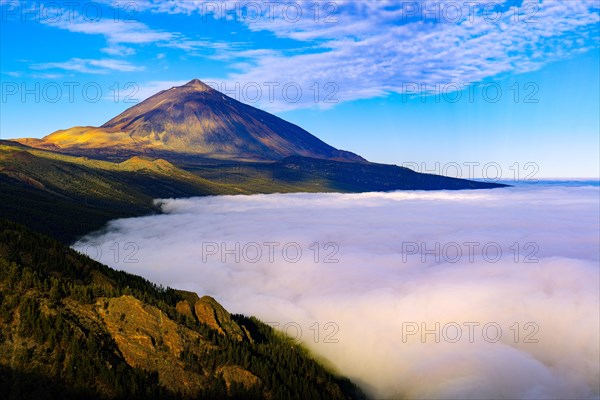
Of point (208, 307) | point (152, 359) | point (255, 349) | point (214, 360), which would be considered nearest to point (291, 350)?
point (255, 349)

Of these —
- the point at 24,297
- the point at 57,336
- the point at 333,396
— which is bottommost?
the point at 333,396

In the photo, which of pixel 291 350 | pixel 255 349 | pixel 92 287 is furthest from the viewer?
pixel 291 350

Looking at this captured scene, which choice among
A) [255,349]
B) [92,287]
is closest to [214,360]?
[255,349]

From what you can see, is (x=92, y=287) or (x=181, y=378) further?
(x=92, y=287)

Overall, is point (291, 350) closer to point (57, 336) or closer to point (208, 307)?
point (208, 307)

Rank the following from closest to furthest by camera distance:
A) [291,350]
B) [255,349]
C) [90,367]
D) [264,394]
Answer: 1. [90,367]
2. [264,394]
3. [255,349]
4. [291,350]

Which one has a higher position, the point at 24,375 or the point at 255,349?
the point at 24,375
